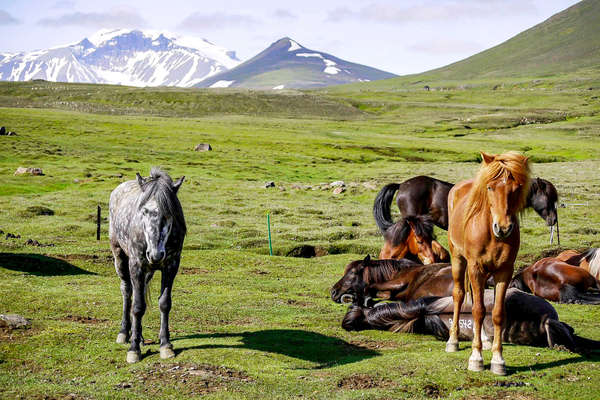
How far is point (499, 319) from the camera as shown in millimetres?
9586

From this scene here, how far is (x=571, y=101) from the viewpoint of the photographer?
19138 cm

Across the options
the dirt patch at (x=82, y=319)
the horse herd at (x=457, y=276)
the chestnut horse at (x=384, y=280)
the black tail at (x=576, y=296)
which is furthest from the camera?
the black tail at (x=576, y=296)

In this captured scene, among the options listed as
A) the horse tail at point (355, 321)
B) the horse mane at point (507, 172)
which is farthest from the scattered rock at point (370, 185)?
the horse mane at point (507, 172)

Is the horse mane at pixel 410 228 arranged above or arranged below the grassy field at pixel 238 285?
above

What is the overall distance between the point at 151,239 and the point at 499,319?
19.6 feet

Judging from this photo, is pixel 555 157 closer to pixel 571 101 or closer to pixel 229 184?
pixel 229 184

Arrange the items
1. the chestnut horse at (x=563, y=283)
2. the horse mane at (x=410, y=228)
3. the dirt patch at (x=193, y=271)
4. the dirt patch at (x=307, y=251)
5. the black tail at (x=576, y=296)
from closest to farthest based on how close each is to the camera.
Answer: the black tail at (x=576, y=296), the chestnut horse at (x=563, y=283), the horse mane at (x=410, y=228), the dirt patch at (x=193, y=271), the dirt patch at (x=307, y=251)

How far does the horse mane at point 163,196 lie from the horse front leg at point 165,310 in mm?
822

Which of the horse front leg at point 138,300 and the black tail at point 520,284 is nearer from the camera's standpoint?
the horse front leg at point 138,300

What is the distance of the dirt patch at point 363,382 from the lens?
9.20 metres

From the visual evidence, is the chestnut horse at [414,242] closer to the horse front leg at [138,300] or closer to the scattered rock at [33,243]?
the horse front leg at [138,300]

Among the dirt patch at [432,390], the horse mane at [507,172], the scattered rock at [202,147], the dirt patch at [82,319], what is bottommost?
the dirt patch at [82,319]

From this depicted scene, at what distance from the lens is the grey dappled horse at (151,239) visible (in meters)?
10.4

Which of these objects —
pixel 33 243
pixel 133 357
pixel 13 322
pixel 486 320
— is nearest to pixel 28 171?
pixel 33 243
